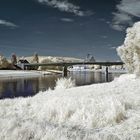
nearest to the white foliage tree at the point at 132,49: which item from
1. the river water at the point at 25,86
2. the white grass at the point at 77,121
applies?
the white grass at the point at 77,121

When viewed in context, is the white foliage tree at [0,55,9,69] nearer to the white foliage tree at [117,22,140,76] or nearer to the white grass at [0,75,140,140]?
the white foliage tree at [117,22,140,76]

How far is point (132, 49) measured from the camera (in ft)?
60.1

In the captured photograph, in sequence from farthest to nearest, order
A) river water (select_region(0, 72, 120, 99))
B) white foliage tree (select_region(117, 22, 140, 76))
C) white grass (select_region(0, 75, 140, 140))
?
1. river water (select_region(0, 72, 120, 99))
2. white foliage tree (select_region(117, 22, 140, 76))
3. white grass (select_region(0, 75, 140, 140))

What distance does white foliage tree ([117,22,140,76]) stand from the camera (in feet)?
57.9

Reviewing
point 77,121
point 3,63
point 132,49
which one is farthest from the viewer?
point 3,63

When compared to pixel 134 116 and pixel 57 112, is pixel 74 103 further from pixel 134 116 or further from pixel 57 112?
pixel 134 116

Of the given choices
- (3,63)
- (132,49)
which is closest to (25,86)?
(132,49)

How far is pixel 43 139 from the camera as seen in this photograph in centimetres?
657

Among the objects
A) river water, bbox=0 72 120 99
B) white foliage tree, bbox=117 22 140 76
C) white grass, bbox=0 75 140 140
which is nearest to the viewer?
white grass, bbox=0 75 140 140

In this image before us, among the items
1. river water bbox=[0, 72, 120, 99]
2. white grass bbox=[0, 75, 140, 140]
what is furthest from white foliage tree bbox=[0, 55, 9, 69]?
white grass bbox=[0, 75, 140, 140]

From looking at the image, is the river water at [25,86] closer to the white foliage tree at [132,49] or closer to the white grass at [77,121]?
the white foliage tree at [132,49]

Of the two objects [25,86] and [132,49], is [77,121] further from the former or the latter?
[25,86]

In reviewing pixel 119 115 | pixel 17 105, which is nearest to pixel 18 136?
pixel 119 115

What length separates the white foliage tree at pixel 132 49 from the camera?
57.9 feet
